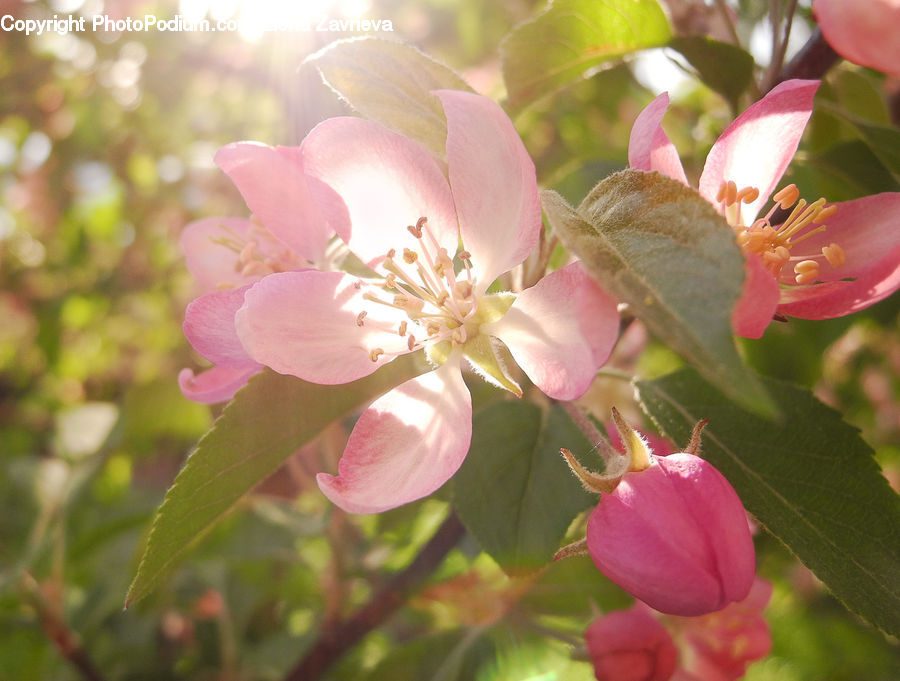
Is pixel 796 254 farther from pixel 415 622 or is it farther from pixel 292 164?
pixel 415 622

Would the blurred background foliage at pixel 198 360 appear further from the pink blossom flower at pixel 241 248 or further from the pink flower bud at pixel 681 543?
the pink flower bud at pixel 681 543

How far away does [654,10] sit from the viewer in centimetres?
84

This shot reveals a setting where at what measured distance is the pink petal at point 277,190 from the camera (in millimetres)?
748

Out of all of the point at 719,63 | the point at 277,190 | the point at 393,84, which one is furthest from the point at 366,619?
the point at 719,63

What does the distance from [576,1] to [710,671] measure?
89cm

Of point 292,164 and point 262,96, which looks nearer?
point 292,164

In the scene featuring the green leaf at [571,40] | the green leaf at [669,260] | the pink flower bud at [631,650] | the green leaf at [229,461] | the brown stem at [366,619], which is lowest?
the brown stem at [366,619]

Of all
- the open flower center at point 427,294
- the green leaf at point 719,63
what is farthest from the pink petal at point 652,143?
the green leaf at point 719,63

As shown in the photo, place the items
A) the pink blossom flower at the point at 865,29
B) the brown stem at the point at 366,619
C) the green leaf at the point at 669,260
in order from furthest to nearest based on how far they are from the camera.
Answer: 1. the brown stem at the point at 366,619
2. the pink blossom flower at the point at 865,29
3. the green leaf at the point at 669,260

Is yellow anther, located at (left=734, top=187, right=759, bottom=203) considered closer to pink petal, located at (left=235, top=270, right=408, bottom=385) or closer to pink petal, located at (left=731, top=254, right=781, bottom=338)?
pink petal, located at (left=731, top=254, right=781, bottom=338)

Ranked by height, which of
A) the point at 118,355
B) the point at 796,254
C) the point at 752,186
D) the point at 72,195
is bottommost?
the point at 118,355

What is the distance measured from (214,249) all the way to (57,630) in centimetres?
90

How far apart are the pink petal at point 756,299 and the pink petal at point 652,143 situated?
0.36ft

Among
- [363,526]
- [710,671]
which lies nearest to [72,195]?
[363,526]
